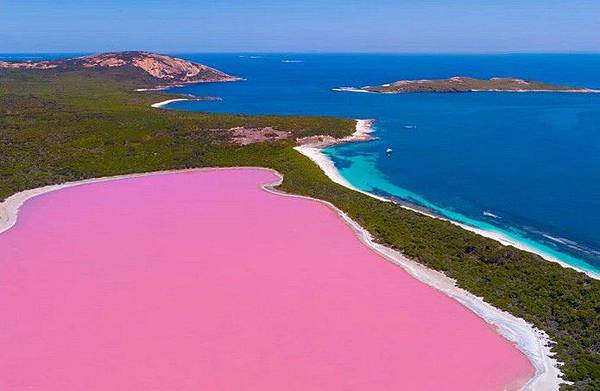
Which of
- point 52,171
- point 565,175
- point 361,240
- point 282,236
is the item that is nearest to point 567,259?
point 361,240

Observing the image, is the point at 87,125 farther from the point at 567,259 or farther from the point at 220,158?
the point at 567,259

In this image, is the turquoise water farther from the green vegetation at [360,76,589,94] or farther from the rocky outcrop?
the rocky outcrop

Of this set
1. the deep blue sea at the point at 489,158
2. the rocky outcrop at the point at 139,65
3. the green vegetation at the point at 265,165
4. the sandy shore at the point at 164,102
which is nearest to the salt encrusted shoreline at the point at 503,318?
the green vegetation at the point at 265,165

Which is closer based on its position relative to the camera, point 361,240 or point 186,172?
point 361,240

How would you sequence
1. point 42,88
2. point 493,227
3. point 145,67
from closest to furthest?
point 493,227
point 42,88
point 145,67

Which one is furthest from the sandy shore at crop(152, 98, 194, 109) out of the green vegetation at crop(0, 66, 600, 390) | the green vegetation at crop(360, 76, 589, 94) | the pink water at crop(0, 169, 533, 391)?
the pink water at crop(0, 169, 533, 391)

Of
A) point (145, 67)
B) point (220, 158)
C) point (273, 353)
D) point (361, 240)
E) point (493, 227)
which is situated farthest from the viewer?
point (145, 67)

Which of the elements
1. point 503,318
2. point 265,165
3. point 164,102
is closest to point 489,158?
point 265,165
